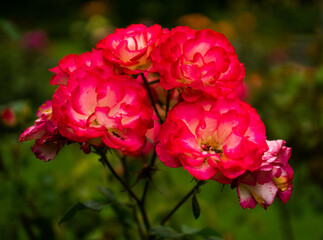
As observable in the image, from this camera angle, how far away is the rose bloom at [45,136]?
548 millimetres

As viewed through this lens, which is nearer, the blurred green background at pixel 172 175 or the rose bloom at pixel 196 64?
the rose bloom at pixel 196 64

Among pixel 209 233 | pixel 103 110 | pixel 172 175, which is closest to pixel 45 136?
pixel 103 110

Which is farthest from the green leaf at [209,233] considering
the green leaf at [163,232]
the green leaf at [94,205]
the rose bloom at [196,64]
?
the rose bloom at [196,64]

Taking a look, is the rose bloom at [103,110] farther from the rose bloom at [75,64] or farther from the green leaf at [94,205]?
the green leaf at [94,205]

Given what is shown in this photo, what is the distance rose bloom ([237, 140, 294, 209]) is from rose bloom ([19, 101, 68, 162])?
0.26m

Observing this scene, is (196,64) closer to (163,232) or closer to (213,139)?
(213,139)

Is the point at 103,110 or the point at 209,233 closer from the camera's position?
the point at 103,110

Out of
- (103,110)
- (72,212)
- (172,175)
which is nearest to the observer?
(103,110)

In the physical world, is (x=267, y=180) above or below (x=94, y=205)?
above

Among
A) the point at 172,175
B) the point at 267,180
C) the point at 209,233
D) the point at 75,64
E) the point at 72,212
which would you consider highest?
the point at 75,64

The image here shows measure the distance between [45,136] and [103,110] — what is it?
102 millimetres

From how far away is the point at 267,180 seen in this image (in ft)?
1.75

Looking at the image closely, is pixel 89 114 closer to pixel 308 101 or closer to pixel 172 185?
pixel 172 185

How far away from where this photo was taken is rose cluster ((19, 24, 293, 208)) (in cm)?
51
